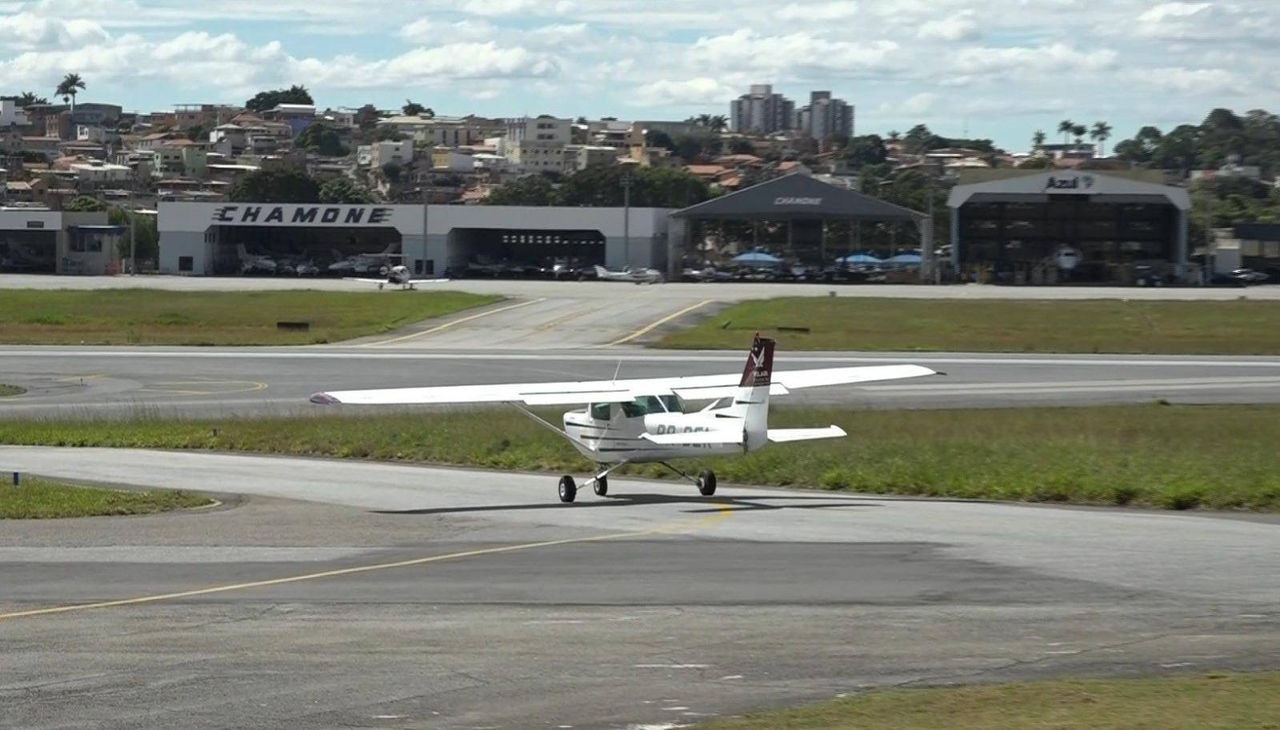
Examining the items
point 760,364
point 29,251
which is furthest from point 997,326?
point 29,251

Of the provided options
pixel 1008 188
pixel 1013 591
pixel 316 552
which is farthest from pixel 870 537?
pixel 1008 188

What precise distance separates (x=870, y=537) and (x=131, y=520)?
536 inches

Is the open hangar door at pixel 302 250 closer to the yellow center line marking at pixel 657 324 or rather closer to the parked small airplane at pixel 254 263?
the parked small airplane at pixel 254 263

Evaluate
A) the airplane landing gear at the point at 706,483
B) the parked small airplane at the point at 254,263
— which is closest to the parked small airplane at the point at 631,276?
the parked small airplane at the point at 254,263

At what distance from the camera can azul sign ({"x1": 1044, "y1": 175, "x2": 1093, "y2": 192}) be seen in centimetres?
14188

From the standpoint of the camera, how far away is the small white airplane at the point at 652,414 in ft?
99.7

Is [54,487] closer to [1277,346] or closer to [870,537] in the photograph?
[870,537]

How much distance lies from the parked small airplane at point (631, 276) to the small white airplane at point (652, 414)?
335ft

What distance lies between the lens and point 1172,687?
16.1 meters

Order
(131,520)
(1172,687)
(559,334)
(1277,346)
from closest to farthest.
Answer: (1172,687), (131,520), (1277,346), (559,334)

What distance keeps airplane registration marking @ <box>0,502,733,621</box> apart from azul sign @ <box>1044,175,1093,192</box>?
385ft

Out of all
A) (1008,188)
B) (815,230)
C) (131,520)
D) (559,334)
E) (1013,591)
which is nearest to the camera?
(1013,591)

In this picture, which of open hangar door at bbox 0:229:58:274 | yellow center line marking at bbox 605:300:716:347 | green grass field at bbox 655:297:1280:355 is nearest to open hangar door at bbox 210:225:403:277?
open hangar door at bbox 0:229:58:274

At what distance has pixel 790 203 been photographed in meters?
148
